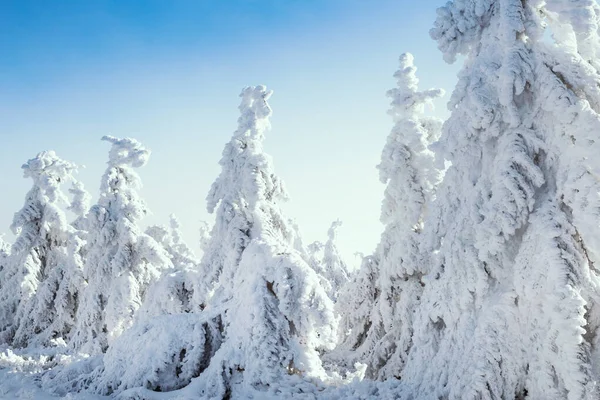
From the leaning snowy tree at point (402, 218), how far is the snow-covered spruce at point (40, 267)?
716 inches

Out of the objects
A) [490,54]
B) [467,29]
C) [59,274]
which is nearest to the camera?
[490,54]

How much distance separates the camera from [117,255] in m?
23.2

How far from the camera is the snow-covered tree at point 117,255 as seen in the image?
22812 millimetres

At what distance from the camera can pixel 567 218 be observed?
28.1 feet

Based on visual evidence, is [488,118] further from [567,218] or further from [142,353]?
[142,353]

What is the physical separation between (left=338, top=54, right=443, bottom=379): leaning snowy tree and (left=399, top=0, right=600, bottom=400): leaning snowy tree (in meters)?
6.02

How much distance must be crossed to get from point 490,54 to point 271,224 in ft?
35.2

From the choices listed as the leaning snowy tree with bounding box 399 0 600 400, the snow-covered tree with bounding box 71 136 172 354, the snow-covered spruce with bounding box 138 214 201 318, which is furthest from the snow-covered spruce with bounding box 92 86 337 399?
the snow-covered tree with bounding box 71 136 172 354

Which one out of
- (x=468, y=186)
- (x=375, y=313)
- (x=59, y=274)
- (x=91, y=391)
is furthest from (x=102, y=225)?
(x=468, y=186)

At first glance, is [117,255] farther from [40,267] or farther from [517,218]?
[517,218]

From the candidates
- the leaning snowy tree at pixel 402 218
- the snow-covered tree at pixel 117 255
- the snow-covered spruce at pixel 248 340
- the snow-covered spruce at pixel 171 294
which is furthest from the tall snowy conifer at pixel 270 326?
the snow-covered tree at pixel 117 255

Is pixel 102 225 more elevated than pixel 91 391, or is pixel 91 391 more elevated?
pixel 102 225

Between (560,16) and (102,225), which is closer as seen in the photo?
Result: (560,16)

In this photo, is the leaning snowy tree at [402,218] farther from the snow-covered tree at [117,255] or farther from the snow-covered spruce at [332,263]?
the snow-covered spruce at [332,263]
